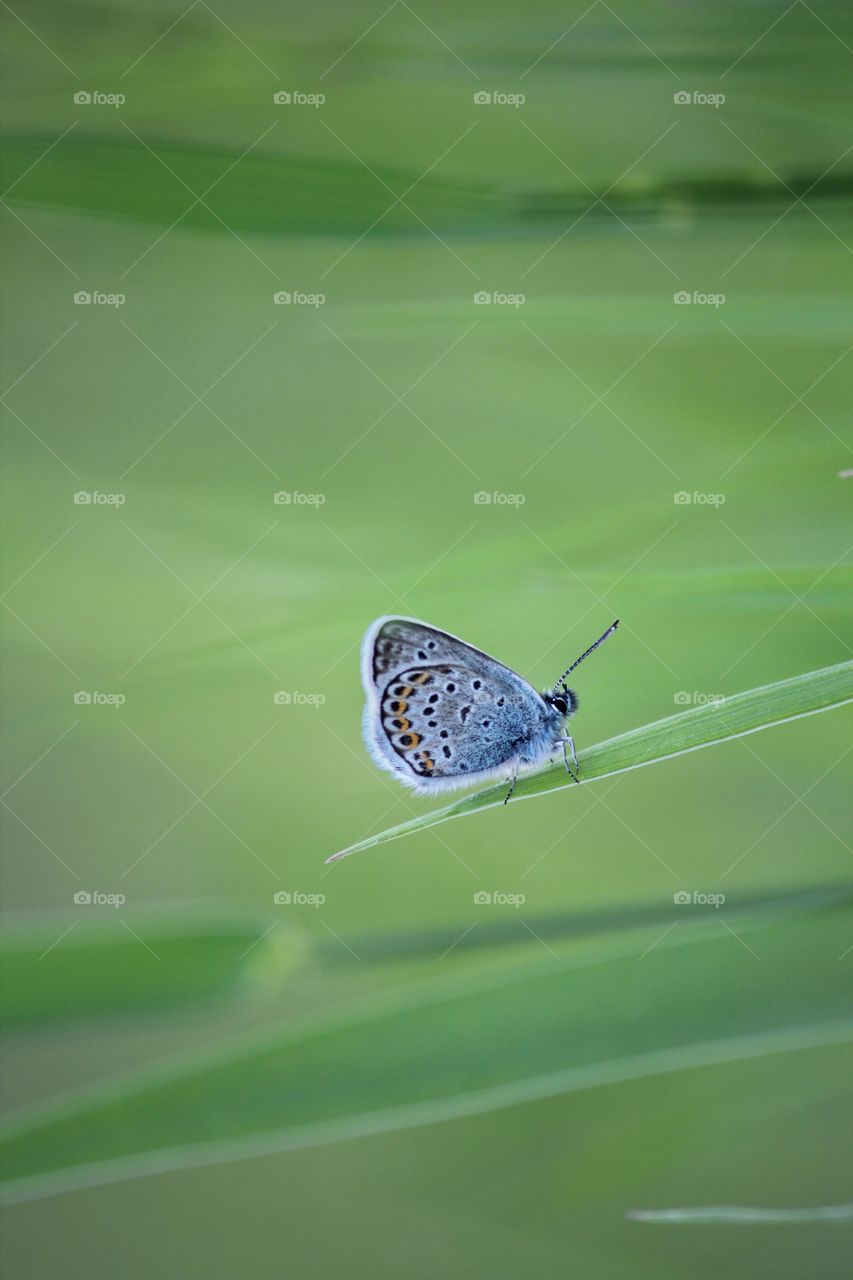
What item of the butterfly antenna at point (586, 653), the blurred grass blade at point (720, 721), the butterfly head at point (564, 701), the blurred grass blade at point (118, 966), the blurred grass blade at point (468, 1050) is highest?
the butterfly antenna at point (586, 653)

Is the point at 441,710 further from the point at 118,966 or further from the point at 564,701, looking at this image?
the point at 118,966

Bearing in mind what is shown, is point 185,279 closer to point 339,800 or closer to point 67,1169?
point 339,800

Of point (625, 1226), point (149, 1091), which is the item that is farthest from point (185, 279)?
point (625, 1226)

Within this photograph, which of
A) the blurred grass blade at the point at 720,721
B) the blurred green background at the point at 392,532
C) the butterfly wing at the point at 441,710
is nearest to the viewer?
the blurred grass blade at the point at 720,721

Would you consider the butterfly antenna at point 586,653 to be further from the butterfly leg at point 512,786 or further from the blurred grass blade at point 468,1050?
the blurred grass blade at point 468,1050

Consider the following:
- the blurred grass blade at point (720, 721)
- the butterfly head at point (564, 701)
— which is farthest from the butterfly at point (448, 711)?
the blurred grass blade at point (720, 721)

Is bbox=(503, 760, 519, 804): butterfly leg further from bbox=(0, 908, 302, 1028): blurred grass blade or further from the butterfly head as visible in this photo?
bbox=(0, 908, 302, 1028): blurred grass blade
